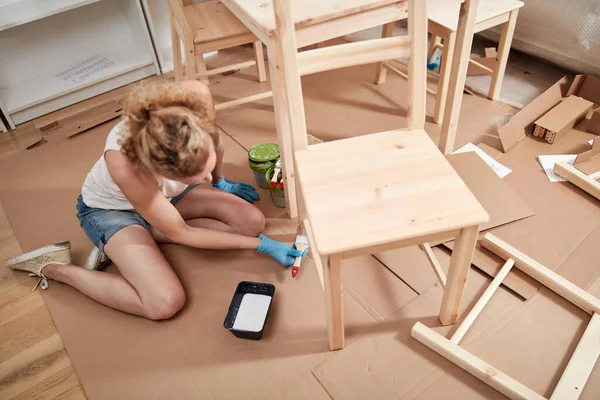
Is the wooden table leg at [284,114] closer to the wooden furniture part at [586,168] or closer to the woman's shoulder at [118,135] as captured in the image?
the woman's shoulder at [118,135]

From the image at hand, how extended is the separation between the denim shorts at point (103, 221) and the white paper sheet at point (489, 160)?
1375mm

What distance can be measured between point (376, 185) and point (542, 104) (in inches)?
54.0

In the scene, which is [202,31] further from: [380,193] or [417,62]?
[380,193]

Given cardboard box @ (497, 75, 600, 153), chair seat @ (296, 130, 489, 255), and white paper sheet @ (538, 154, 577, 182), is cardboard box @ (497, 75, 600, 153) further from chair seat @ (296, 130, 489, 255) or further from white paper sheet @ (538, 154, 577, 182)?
chair seat @ (296, 130, 489, 255)

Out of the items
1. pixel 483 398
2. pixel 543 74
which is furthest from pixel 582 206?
pixel 543 74

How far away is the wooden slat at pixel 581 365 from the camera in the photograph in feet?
3.77

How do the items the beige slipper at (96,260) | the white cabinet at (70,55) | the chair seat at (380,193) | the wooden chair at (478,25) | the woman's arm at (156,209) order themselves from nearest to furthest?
the chair seat at (380,193) < the woman's arm at (156,209) < the beige slipper at (96,260) < the wooden chair at (478,25) < the white cabinet at (70,55)

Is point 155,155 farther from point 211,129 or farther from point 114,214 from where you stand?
point 114,214

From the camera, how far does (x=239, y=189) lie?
1812 millimetres

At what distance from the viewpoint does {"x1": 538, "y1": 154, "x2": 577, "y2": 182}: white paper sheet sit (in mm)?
1795

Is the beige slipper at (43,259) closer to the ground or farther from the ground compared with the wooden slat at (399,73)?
closer to the ground

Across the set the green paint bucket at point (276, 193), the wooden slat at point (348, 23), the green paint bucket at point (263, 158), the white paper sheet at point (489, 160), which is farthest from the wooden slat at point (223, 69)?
the white paper sheet at point (489, 160)

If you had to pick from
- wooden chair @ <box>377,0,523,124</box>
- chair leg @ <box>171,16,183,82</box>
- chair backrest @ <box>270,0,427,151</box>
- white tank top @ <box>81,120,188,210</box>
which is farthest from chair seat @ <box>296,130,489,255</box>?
chair leg @ <box>171,16,183,82</box>

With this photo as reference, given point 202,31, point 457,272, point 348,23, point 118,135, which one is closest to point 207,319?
point 118,135
